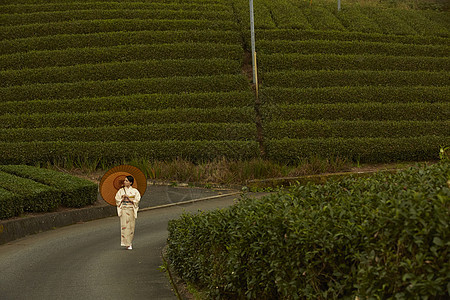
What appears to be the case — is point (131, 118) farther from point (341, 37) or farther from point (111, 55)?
point (341, 37)

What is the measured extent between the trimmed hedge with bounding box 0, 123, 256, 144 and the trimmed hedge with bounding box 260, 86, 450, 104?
323cm

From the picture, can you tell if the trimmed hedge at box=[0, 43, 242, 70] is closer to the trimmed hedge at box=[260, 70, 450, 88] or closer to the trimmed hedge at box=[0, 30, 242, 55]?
the trimmed hedge at box=[0, 30, 242, 55]

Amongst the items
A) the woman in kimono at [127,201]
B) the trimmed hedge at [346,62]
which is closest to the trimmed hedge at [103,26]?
the trimmed hedge at [346,62]

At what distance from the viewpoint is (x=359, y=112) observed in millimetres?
26266

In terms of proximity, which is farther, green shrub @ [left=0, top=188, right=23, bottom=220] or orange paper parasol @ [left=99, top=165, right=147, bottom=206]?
green shrub @ [left=0, top=188, right=23, bottom=220]

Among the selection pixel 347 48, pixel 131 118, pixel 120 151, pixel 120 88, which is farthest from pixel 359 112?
pixel 120 88

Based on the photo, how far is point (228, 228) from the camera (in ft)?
25.0

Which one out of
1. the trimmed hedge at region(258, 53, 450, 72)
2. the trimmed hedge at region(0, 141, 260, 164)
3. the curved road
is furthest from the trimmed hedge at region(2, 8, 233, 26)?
the curved road

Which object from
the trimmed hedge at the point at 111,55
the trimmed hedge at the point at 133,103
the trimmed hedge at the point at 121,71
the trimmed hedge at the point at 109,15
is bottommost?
the trimmed hedge at the point at 133,103

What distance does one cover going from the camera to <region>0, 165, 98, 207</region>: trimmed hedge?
17359mm

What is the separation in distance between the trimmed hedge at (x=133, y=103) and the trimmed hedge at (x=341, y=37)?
769 centimetres

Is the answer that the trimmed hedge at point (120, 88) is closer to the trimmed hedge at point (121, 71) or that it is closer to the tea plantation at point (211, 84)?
the tea plantation at point (211, 84)

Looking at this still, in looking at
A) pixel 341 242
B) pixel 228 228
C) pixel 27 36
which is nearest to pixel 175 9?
pixel 27 36

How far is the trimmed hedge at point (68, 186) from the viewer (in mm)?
17359
